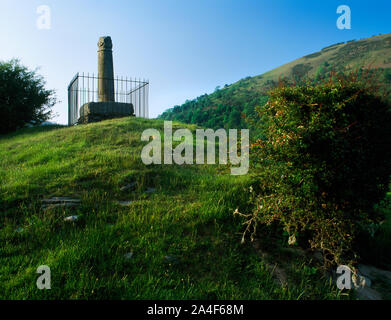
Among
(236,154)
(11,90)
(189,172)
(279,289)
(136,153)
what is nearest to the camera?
(279,289)

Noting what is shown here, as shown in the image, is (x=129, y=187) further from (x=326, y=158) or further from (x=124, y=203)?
(x=326, y=158)

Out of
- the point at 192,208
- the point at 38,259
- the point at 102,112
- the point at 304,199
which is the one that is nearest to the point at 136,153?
the point at 192,208

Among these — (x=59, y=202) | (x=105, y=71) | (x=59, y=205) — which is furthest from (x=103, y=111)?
(x=59, y=205)

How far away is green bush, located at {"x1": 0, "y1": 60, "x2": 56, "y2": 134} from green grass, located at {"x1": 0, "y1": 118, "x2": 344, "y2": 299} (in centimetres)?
1224

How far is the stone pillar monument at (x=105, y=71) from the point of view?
14.0m

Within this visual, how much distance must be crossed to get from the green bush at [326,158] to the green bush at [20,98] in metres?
16.9

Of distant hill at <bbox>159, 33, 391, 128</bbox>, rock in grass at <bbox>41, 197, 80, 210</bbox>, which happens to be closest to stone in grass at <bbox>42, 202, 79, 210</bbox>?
rock in grass at <bbox>41, 197, 80, 210</bbox>

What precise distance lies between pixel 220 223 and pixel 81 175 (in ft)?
10.3

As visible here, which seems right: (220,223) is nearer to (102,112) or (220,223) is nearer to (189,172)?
(189,172)

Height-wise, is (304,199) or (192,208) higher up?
(304,199)

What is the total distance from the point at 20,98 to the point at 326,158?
18.4 m

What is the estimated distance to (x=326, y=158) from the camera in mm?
3256

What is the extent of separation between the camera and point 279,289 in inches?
113

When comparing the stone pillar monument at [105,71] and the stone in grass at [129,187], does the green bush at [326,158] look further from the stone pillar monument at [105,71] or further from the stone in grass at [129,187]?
the stone pillar monument at [105,71]
